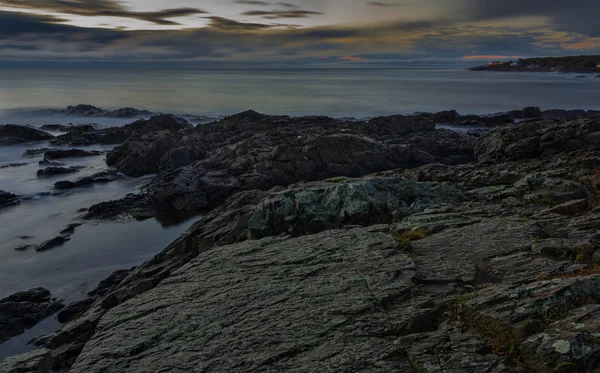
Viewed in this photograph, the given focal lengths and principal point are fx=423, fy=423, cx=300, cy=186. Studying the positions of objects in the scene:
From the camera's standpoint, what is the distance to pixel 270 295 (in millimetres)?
10297

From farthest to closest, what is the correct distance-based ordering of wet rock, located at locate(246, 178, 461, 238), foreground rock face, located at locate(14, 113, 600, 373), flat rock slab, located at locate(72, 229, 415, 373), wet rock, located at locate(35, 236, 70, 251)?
wet rock, located at locate(35, 236, 70, 251) → wet rock, located at locate(246, 178, 461, 238) → flat rock slab, located at locate(72, 229, 415, 373) → foreground rock face, located at locate(14, 113, 600, 373)

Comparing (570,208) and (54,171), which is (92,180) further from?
(570,208)

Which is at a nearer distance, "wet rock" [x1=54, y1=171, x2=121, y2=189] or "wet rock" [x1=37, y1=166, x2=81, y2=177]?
"wet rock" [x1=54, y1=171, x2=121, y2=189]

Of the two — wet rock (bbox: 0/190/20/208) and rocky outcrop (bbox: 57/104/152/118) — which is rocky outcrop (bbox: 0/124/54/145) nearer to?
rocky outcrop (bbox: 57/104/152/118)

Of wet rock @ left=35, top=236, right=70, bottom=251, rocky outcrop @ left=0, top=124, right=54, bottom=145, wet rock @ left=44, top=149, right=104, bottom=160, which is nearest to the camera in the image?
wet rock @ left=35, top=236, right=70, bottom=251

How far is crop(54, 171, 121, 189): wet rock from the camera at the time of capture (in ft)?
134

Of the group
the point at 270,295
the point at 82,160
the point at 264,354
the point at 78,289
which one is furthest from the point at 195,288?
the point at 82,160

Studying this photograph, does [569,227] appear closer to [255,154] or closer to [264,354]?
[264,354]

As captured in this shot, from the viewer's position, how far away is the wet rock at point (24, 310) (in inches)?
720

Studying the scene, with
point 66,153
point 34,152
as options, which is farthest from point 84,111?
point 66,153

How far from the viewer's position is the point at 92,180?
4275cm

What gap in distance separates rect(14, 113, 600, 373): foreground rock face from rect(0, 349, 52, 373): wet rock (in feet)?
5.85

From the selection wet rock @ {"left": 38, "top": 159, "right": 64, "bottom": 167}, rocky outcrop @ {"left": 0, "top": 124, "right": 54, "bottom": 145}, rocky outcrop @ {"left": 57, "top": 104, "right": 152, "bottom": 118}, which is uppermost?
rocky outcrop @ {"left": 57, "top": 104, "right": 152, "bottom": 118}

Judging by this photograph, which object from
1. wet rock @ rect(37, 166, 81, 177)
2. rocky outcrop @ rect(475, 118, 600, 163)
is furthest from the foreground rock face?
wet rock @ rect(37, 166, 81, 177)
